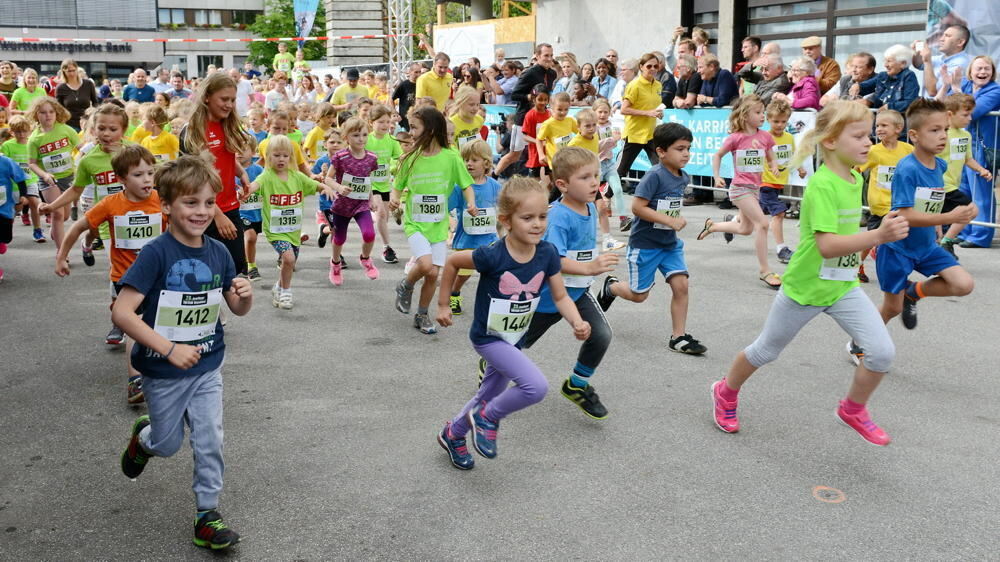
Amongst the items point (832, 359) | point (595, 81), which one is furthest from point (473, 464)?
point (595, 81)

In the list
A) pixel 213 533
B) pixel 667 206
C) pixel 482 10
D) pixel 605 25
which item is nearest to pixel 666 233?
pixel 667 206

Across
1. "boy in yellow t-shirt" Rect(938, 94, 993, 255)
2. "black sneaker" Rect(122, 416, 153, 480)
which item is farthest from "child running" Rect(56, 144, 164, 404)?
"boy in yellow t-shirt" Rect(938, 94, 993, 255)

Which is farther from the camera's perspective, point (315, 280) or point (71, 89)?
point (71, 89)

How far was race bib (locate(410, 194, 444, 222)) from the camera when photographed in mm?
7402

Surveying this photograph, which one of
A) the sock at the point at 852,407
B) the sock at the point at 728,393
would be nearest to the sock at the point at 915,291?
the sock at the point at 852,407

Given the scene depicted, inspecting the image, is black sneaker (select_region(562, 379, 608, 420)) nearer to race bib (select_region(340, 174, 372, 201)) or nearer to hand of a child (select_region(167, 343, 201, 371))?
hand of a child (select_region(167, 343, 201, 371))

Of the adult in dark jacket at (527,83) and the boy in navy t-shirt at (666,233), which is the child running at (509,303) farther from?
the adult in dark jacket at (527,83)

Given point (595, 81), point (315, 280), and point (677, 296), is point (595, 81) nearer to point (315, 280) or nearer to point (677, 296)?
point (315, 280)

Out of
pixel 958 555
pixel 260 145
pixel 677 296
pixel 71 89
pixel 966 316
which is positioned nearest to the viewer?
pixel 958 555

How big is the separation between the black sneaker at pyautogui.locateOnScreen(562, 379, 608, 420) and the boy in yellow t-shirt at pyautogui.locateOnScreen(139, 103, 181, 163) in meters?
4.93

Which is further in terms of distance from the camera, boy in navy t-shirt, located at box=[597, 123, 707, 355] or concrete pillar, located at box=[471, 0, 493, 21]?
concrete pillar, located at box=[471, 0, 493, 21]

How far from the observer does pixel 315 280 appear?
9.44 meters

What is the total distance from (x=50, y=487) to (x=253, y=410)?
1271 millimetres

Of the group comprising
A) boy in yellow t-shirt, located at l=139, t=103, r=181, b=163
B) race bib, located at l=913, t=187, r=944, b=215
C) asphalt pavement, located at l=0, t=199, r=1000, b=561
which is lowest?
asphalt pavement, located at l=0, t=199, r=1000, b=561
